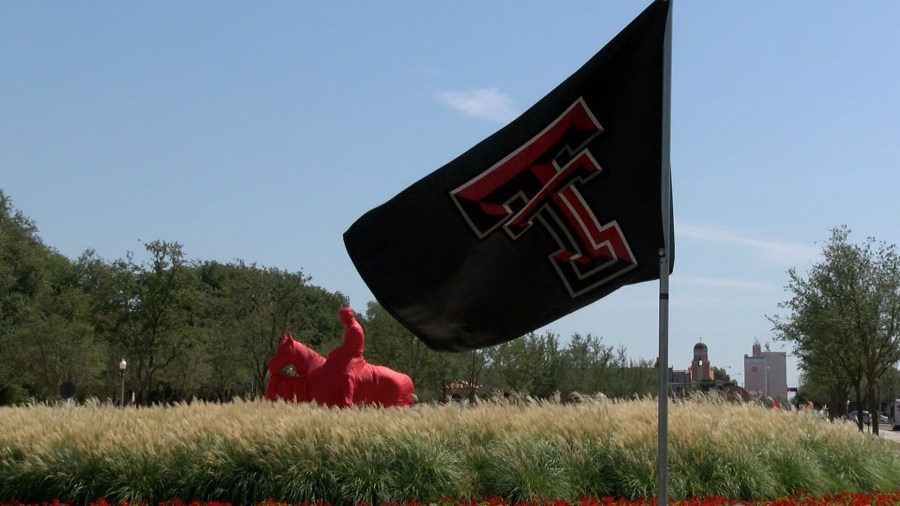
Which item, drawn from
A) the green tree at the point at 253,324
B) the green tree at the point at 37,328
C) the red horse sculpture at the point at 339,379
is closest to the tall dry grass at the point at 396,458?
the red horse sculpture at the point at 339,379

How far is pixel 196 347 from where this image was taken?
2002 inches

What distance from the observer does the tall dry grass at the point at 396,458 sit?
39.7 ft

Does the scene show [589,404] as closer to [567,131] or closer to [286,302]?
[567,131]

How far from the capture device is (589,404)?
15203 mm

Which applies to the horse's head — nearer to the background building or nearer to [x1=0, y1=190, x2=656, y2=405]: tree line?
[x1=0, y1=190, x2=656, y2=405]: tree line

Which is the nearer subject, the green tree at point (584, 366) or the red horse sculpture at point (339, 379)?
the red horse sculpture at point (339, 379)

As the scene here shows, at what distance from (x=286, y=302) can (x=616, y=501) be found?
39090 mm

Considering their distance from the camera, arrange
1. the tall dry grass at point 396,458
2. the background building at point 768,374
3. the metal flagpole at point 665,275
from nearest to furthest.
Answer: the metal flagpole at point 665,275 → the tall dry grass at point 396,458 → the background building at point 768,374

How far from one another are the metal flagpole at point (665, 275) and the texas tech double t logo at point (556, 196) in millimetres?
312

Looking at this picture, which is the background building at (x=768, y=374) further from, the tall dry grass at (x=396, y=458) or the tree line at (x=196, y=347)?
the tall dry grass at (x=396, y=458)

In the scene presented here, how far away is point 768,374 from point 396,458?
206 ft

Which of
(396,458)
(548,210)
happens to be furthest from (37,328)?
(548,210)

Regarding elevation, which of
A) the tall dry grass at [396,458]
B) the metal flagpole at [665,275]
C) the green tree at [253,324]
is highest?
the green tree at [253,324]

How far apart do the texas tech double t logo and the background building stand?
6352 centimetres
